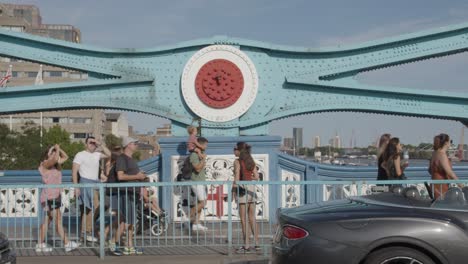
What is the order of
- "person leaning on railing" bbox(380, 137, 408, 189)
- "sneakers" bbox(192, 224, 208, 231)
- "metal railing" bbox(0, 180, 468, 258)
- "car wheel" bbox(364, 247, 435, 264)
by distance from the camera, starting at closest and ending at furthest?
1. "car wheel" bbox(364, 247, 435, 264)
2. "metal railing" bbox(0, 180, 468, 258)
3. "sneakers" bbox(192, 224, 208, 231)
4. "person leaning on railing" bbox(380, 137, 408, 189)

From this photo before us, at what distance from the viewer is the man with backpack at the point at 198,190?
8943mm

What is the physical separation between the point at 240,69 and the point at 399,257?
22.4 feet

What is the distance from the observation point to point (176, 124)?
1173cm

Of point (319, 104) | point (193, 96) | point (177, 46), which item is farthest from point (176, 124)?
point (319, 104)

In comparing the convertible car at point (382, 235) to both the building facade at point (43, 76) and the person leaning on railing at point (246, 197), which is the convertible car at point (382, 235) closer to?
the person leaning on railing at point (246, 197)

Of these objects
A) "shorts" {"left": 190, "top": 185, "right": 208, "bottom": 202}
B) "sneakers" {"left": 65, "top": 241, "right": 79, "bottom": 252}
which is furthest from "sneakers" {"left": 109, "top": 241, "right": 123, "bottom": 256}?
"shorts" {"left": 190, "top": 185, "right": 208, "bottom": 202}

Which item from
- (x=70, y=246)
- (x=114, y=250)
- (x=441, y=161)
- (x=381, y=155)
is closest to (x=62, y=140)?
(x=70, y=246)

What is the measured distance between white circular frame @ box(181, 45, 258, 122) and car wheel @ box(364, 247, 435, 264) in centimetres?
658

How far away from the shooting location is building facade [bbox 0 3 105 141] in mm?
78469

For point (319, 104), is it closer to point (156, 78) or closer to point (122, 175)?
point (156, 78)

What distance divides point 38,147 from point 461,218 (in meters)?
43.8

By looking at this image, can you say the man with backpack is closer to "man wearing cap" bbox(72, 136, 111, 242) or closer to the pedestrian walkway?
the pedestrian walkway

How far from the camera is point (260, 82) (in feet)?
38.4

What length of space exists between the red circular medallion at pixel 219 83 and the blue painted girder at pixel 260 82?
38 centimetres
